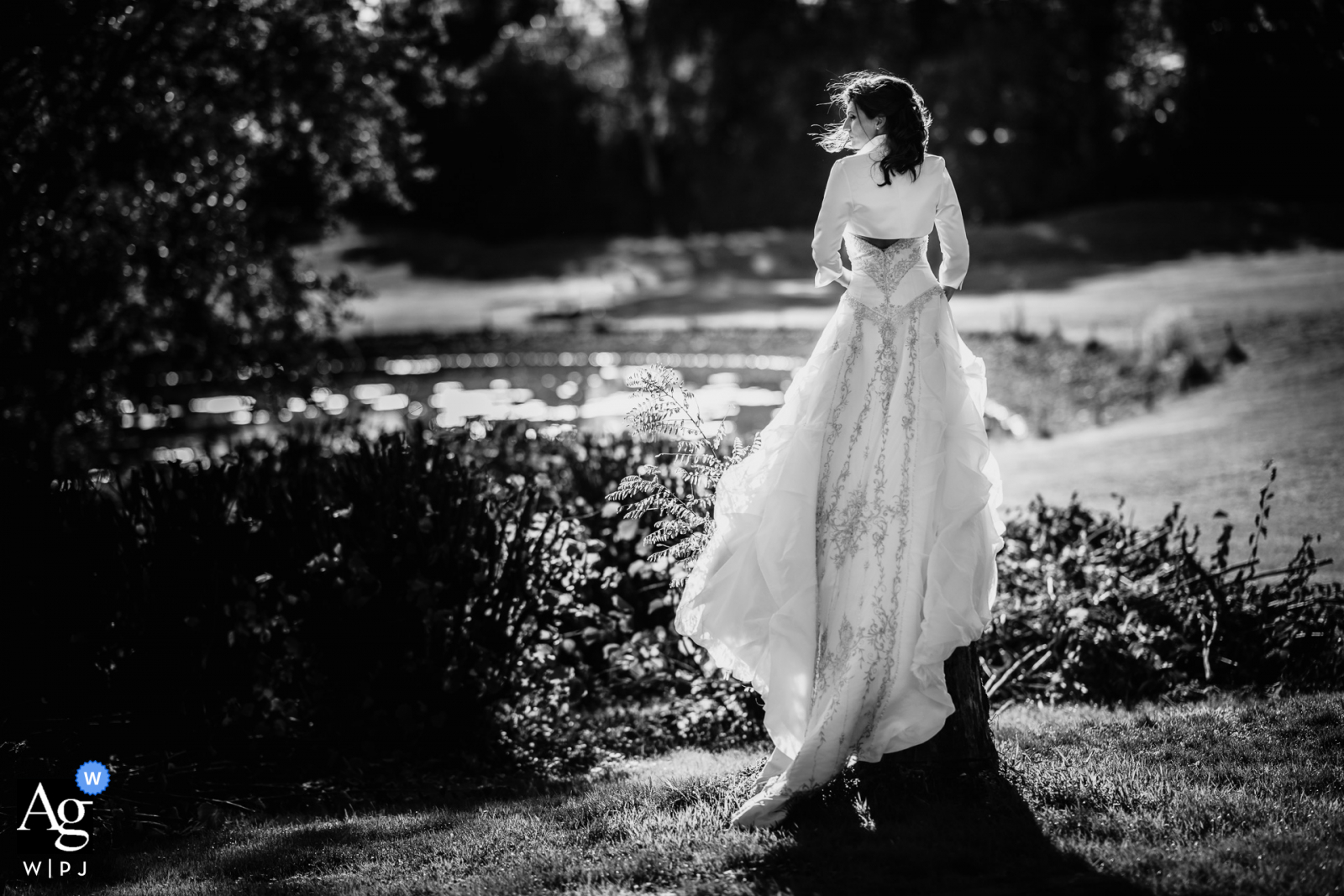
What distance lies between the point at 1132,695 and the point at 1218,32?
851cm

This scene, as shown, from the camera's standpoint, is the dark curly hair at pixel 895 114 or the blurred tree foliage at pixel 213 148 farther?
the blurred tree foliage at pixel 213 148

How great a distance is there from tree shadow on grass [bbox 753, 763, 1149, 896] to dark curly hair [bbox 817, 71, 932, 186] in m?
2.13

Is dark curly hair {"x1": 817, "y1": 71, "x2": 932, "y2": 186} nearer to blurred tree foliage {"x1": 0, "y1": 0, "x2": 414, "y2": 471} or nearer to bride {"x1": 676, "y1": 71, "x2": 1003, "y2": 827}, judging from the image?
bride {"x1": 676, "y1": 71, "x2": 1003, "y2": 827}

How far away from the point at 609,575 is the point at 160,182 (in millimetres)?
6643

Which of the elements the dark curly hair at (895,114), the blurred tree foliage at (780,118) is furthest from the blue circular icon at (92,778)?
the blurred tree foliage at (780,118)

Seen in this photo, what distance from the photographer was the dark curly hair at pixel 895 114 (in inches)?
166

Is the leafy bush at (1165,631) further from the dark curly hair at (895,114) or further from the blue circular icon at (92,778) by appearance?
the blue circular icon at (92,778)

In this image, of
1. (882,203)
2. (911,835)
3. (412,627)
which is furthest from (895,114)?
(412,627)

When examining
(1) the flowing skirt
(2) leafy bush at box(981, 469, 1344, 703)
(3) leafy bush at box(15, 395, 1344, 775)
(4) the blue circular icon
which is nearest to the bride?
(1) the flowing skirt

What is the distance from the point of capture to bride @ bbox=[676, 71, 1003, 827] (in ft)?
13.5

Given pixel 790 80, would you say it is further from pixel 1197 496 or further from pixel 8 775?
pixel 8 775

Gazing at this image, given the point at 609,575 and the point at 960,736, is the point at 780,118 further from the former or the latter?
the point at 960,736

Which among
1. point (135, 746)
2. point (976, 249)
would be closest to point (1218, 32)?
point (135, 746)

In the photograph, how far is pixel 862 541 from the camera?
421 centimetres
